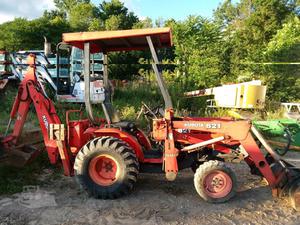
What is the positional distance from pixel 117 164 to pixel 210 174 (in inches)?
52.1

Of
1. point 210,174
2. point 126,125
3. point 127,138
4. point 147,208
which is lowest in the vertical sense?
point 147,208

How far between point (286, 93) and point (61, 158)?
525 inches

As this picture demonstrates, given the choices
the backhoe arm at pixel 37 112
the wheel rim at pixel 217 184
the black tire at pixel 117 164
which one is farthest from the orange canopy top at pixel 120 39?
the wheel rim at pixel 217 184

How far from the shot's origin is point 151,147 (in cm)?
641

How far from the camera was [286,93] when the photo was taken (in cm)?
1738

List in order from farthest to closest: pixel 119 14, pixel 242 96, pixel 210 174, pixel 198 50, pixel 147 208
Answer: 1. pixel 119 14
2. pixel 198 50
3. pixel 242 96
4. pixel 210 174
5. pixel 147 208

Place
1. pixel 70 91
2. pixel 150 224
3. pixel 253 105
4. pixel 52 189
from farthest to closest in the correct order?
pixel 253 105 → pixel 70 91 → pixel 52 189 → pixel 150 224

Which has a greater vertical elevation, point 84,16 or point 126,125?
point 84,16

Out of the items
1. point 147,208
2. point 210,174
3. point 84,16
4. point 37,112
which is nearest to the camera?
point 147,208

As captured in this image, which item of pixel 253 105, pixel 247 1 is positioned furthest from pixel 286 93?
pixel 247 1

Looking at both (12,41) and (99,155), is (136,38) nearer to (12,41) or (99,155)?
(99,155)

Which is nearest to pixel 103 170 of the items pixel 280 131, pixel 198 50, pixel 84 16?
pixel 280 131

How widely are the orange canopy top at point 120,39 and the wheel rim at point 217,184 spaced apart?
2075 mm

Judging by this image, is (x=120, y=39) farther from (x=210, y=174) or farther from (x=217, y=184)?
(x=217, y=184)
